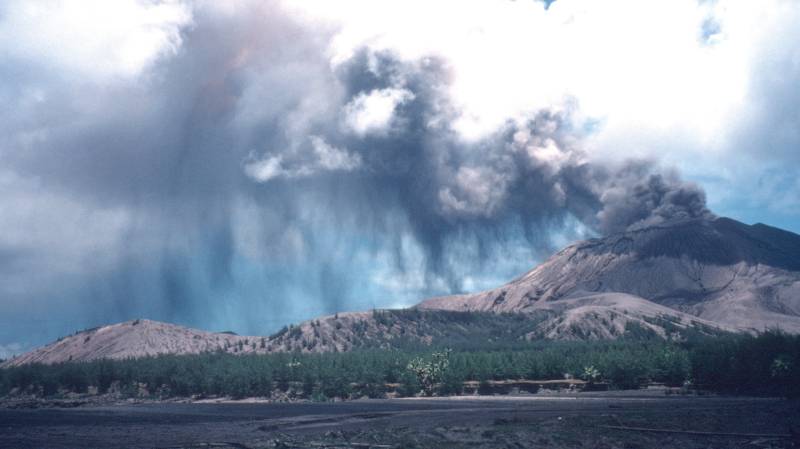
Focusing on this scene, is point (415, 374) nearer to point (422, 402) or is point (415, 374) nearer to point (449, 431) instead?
point (422, 402)

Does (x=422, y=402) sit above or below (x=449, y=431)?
above

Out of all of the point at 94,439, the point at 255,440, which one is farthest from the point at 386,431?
the point at 94,439

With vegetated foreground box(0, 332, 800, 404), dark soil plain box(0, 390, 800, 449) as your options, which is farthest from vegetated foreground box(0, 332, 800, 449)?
vegetated foreground box(0, 332, 800, 404)

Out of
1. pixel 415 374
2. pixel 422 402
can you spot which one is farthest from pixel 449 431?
pixel 415 374

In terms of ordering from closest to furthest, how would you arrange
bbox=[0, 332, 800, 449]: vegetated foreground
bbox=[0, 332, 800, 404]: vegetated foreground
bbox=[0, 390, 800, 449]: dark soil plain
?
1. bbox=[0, 390, 800, 449]: dark soil plain
2. bbox=[0, 332, 800, 449]: vegetated foreground
3. bbox=[0, 332, 800, 404]: vegetated foreground

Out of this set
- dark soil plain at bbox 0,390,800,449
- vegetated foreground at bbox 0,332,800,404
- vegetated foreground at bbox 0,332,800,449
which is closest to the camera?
dark soil plain at bbox 0,390,800,449

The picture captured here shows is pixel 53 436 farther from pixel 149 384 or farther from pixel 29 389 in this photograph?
pixel 29 389

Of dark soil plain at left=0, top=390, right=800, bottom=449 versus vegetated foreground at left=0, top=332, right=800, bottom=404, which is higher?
vegetated foreground at left=0, top=332, right=800, bottom=404

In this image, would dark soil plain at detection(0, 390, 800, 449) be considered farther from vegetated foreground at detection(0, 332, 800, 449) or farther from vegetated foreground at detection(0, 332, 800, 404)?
vegetated foreground at detection(0, 332, 800, 404)

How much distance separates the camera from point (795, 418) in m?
57.4

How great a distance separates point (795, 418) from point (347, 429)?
39412mm

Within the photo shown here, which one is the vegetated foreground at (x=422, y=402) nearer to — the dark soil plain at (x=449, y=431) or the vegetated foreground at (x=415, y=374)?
the dark soil plain at (x=449, y=431)

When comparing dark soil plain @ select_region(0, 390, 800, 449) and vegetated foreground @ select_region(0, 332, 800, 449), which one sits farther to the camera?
vegetated foreground @ select_region(0, 332, 800, 449)

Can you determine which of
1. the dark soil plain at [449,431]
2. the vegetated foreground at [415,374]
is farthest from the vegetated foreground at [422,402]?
the vegetated foreground at [415,374]
